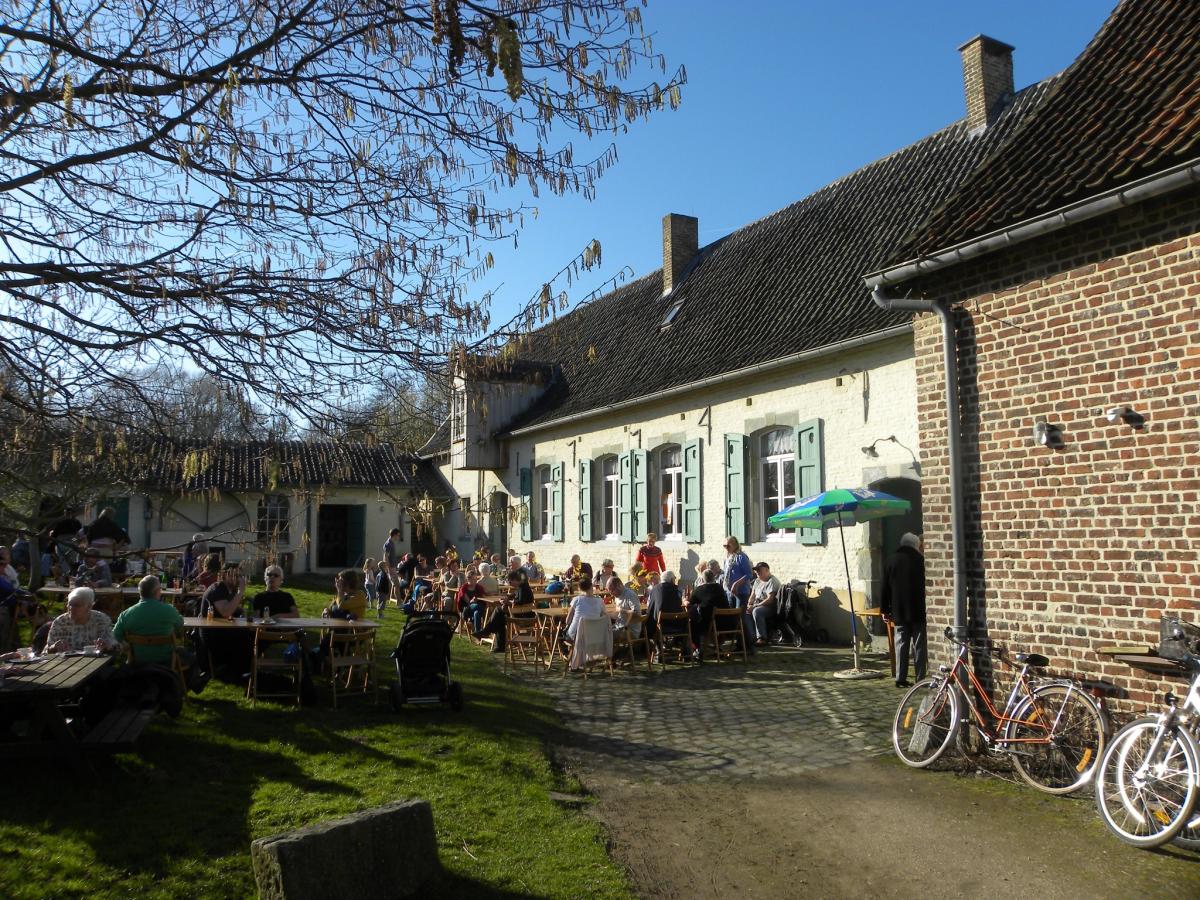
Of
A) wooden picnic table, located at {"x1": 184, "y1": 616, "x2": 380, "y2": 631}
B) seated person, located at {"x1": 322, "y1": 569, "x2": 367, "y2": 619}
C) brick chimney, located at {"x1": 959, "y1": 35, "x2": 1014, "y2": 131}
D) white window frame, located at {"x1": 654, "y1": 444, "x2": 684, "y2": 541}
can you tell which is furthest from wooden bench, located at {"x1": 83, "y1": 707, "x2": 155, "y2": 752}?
brick chimney, located at {"x1": 959, "y1": 35, "x2": 1014, "y2": 131}

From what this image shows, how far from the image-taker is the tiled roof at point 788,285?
43.0ft

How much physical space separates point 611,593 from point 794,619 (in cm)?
256

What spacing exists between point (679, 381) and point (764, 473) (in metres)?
2.31

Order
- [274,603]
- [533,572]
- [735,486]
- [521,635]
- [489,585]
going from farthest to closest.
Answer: [533,572]
[735,486]
[489,585]
[521,635]
[274,603]

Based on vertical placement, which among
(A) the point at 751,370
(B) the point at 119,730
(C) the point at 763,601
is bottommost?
(B) the point at 119,730

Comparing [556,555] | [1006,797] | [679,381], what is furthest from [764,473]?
[1006,797]

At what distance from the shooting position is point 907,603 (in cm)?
912

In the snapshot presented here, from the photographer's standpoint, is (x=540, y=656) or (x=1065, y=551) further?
(x=540, y=656)

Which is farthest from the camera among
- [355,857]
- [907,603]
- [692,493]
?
[692,493]

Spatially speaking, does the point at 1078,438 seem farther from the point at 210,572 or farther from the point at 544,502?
the point at 544,502

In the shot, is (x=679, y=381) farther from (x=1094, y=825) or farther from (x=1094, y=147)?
(x=1094, y=825)

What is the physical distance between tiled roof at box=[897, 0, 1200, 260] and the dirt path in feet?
12.2

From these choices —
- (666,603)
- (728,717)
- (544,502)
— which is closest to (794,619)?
(666,603)

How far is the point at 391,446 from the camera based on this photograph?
5.08 meters
